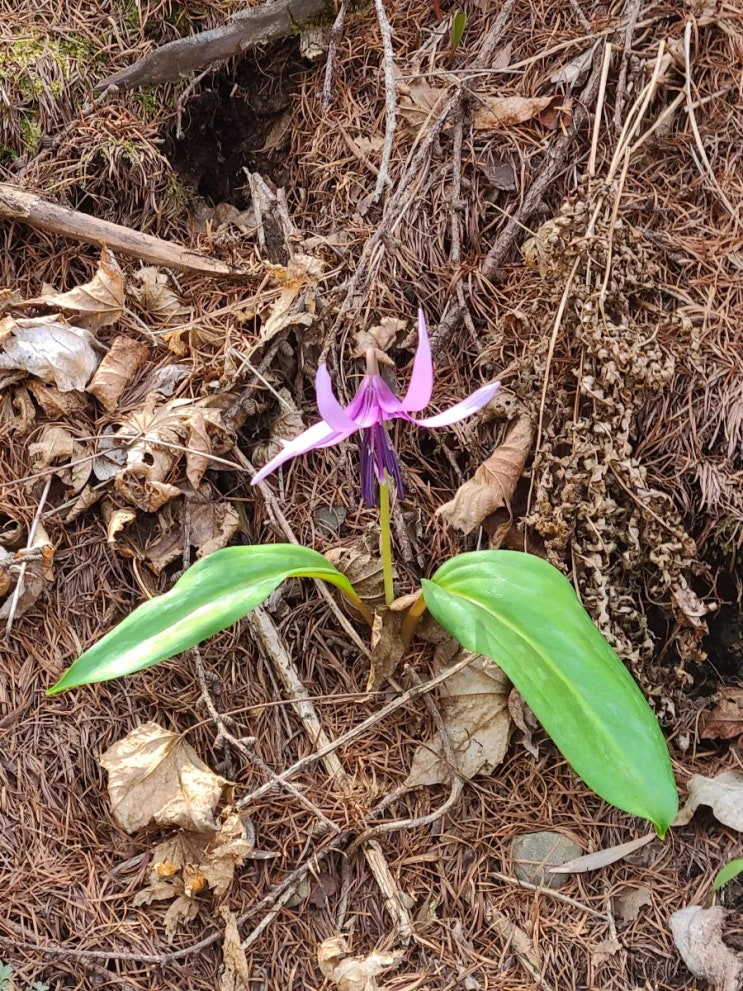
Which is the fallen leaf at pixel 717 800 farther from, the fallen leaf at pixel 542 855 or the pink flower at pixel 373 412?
the pink flower at pixel 373 412

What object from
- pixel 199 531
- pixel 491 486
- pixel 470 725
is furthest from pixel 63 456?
pixel 470 725

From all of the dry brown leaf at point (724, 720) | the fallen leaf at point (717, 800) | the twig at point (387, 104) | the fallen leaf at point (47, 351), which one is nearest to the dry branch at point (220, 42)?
the twig at point (387, 104)

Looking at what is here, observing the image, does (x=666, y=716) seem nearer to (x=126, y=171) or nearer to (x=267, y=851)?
(x=267, y=851)

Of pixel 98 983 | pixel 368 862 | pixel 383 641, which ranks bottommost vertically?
pixel 98 983

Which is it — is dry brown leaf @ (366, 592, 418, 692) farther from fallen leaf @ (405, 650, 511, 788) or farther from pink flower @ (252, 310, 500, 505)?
pink flower @ (252, 310, 500, 505)

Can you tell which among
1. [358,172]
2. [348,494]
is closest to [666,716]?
[348,494]

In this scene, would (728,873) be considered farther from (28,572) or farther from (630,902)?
(28,572)
